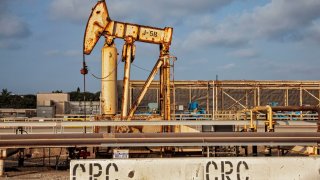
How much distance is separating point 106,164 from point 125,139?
462 cm

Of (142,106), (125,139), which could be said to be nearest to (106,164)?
(125,139)

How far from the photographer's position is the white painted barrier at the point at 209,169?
218 inches

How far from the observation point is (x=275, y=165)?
224 inches

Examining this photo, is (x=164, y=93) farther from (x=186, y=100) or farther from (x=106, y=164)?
(x=186, y=100)

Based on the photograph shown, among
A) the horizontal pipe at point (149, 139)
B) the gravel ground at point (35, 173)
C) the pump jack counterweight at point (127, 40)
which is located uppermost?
the pump jack counterweight at point (127, 40)

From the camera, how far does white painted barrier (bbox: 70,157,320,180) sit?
5.53 m

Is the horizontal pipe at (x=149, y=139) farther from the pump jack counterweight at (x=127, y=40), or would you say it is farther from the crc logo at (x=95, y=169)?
the pump jack counterweight at (x=127, y=40)

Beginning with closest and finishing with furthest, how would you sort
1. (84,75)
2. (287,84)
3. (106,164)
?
(106,164), (84,75), (287,84)

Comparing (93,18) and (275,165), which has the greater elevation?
(93,18)

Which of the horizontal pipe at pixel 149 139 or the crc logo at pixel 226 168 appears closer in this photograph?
the crc logo at pixel 226 168

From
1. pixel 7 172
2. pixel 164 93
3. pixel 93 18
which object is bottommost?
pixel 7 172

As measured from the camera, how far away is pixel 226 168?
5.65 m

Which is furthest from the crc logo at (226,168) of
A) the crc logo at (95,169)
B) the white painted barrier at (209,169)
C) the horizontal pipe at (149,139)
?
the horizontal pipe at (149,139)

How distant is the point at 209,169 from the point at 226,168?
25 centimetres
